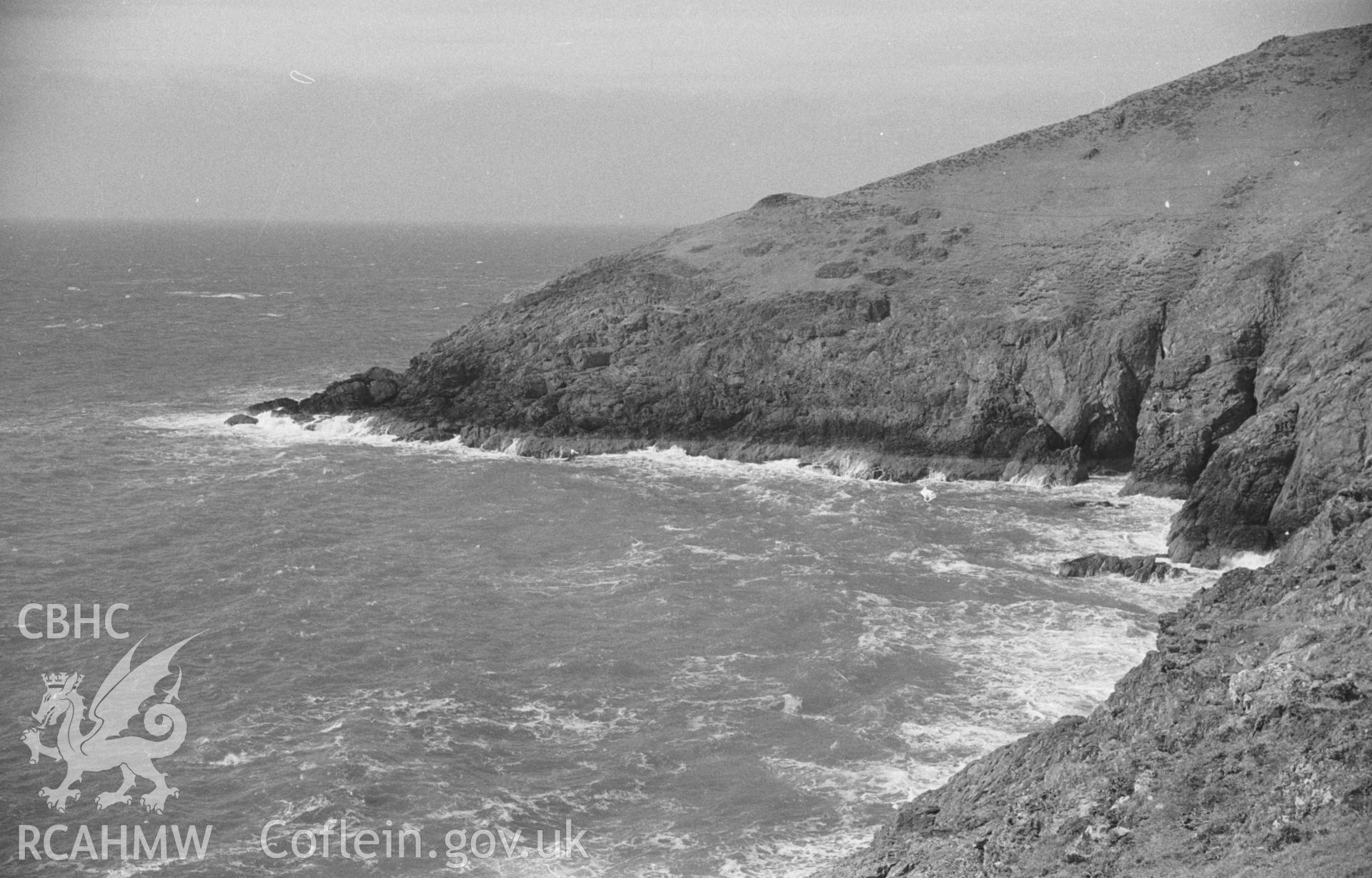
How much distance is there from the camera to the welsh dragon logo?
29953mm

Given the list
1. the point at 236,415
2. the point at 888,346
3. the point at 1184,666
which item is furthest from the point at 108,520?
the point at 1184,666

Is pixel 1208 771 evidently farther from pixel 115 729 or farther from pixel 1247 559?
pixel 115 729

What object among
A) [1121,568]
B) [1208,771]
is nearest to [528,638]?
[1121,568]

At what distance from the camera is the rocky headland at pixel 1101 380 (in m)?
20.8

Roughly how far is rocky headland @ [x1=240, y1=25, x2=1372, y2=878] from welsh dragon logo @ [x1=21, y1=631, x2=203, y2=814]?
60.4 ft

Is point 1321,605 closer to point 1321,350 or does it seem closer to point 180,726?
point 180,726

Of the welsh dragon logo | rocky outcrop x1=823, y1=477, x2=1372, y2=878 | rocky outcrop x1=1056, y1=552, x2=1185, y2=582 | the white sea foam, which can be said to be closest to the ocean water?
the welsh dragon logo

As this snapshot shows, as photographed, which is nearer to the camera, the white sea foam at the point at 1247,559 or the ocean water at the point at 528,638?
the ocean water at the point at 528,638

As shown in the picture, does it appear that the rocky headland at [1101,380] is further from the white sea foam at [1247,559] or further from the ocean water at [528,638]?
the ocean water at [528,638]

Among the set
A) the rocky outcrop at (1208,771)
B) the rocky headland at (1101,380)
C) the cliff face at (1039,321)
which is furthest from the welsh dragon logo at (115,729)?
the cliff face at (1039,321)

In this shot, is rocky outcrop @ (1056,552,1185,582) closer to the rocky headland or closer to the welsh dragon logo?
the rocky headland

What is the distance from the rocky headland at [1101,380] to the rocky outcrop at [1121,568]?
12cm

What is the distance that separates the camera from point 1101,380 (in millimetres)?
58000

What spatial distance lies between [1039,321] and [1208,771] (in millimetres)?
44028
